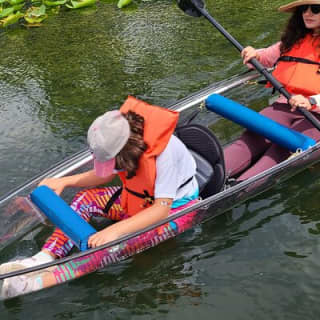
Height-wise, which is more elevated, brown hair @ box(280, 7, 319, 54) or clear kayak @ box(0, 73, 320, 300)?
brown hair @ box(280, 7, 319, 54)

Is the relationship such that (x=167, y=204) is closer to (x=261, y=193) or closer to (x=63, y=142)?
(x=261, y=193)

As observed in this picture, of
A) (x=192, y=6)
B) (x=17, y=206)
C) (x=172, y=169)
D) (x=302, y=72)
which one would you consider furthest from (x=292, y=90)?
(x=17, y=206)

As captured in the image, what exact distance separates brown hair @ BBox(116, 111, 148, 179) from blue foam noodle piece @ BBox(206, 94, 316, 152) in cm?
111

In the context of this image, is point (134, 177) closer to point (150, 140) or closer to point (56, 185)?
point (150, 140)

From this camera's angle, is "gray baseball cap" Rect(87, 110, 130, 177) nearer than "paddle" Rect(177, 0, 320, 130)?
Yes

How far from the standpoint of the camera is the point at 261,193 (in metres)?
3.34

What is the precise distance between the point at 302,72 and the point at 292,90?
152mm

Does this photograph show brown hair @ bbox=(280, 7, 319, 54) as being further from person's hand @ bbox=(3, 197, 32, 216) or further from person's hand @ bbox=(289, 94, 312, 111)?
person's hand @ bbox=(3, 197, 32, 216)

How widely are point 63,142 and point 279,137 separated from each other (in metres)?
2.28

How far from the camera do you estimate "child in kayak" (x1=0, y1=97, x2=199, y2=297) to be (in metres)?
2.27

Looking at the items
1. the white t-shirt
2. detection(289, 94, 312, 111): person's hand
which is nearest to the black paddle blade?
detection(289, 94, 312, 111): person's hand

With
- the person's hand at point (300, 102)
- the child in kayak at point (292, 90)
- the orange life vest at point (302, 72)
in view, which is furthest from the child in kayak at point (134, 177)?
the orange life vest at point (302, 72)

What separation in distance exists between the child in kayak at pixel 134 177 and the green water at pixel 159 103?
26cm

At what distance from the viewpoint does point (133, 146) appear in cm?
237
